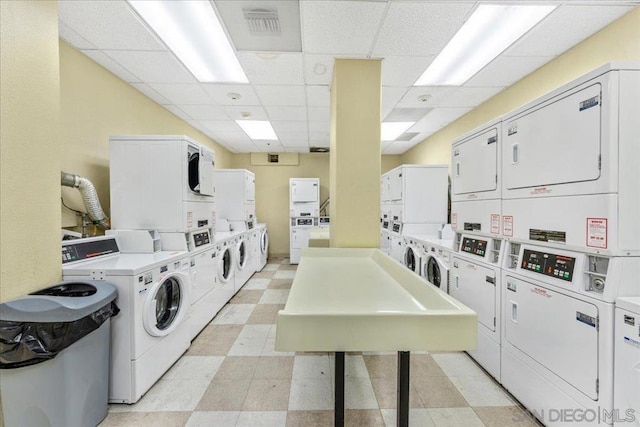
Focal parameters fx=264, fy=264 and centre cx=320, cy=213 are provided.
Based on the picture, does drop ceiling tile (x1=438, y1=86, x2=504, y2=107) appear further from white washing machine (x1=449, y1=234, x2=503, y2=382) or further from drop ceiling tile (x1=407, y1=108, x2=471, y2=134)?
white washing machine (x1=449, y1=234, x2=503, y2=382)

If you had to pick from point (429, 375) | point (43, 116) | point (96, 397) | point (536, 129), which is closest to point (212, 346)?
point (96, 397)

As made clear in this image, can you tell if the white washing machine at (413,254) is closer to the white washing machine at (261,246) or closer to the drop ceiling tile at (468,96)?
the drop ceiling tile at (468,96)

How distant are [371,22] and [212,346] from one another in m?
3.20

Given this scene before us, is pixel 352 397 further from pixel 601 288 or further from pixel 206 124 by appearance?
pixel 206 124

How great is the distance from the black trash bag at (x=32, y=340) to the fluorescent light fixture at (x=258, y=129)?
376cm

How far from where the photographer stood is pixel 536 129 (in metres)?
1.67

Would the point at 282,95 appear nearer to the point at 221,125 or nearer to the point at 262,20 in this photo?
the point at 262,20

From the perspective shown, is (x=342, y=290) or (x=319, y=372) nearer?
(x=342, y=290)

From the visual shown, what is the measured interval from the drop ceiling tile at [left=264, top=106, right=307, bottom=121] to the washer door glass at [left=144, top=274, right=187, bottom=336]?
2.68 metres

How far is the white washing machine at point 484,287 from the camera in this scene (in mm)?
1982

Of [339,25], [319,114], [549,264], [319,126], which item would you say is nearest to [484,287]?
[549,264]

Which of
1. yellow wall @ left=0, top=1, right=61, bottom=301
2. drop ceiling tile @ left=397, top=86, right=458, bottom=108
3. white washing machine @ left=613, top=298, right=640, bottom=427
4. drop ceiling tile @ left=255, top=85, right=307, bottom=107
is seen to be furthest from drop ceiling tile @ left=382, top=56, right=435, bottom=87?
yellow wall @ left=0, top=1, right=61, bottom=301

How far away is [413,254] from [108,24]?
152 inches

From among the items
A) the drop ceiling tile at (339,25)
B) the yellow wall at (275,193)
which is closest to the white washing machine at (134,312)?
the drop ceiling tile at (339,25)
